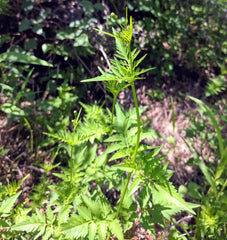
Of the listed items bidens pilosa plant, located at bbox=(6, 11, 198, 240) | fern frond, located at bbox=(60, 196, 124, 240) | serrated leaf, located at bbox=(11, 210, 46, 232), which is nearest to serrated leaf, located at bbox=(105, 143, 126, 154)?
bidens pilosa plant, located at bbox=(6, 11, 198, 240)

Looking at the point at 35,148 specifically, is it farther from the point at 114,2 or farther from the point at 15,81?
the point at 114,2

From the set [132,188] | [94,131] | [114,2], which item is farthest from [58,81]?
[132,188]

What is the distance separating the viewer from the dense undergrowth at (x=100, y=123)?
1.29 meters

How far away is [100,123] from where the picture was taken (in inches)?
64.3

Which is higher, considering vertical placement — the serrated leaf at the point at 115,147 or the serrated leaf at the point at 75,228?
the serrated leaf at the point at 115,147

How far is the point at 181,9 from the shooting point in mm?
3068

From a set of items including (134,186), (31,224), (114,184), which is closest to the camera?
(134,186)

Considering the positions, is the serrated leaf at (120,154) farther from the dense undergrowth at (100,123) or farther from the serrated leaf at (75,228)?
the serrated leaf at (75,228)

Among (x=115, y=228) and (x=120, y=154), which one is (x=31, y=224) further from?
(x=120, y=154)

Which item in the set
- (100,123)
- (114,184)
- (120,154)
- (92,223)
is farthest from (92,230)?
(100,123)

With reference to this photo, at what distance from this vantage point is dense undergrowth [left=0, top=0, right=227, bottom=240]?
1.29 meters

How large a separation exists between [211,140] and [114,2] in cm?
208

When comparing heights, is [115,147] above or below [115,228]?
above

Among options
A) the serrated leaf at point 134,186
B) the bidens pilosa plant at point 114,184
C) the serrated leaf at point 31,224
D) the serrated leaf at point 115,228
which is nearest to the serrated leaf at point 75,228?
the bidens pilosa plant at point 114,184
